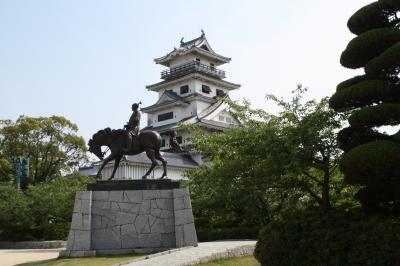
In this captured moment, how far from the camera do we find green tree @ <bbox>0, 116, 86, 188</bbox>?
3597cm

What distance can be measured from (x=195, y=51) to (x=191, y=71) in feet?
10.6

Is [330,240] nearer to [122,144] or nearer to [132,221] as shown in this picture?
[132,221]

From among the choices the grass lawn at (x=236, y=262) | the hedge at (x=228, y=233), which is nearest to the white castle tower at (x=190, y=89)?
the hedge at (x=228, y=233)

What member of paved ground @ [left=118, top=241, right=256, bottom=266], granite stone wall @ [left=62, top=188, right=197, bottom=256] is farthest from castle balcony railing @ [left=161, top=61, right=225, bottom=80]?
paved ground @ [left=118, top=241, right=256, bottom=266]

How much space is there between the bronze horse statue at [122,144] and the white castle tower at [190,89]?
29409 millimetres

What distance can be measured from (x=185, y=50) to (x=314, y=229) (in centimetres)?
4271

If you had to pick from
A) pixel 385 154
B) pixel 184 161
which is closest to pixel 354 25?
pixel 385 154

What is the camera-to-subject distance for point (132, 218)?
534 inches

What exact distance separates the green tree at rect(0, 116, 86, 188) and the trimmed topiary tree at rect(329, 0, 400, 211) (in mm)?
31110

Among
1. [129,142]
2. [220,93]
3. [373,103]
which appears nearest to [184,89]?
[220,93]

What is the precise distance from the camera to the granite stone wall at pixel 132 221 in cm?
1320

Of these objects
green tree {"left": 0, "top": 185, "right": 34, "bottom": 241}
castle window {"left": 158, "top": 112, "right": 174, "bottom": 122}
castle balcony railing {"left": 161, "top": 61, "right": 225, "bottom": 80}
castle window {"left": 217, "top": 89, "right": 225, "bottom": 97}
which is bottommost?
green tree {"left": 0, "top": 185, "right": 34, "bottom": 241}

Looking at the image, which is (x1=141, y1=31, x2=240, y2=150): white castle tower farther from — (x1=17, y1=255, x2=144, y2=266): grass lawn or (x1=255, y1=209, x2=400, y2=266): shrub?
(x1=255, y1=209, x2=400, y2=266): shrub

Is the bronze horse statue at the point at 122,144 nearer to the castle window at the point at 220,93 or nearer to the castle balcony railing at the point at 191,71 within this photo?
the castle balcony railing at the point at 191,71
